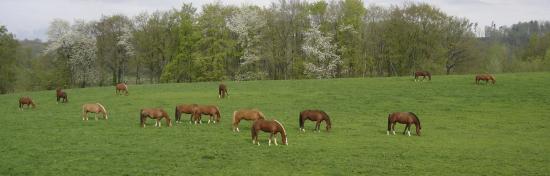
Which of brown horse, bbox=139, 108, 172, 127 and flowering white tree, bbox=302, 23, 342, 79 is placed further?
flowering white tree, bbox=302, 23, 342, 79

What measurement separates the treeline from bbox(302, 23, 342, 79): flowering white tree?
13 cm

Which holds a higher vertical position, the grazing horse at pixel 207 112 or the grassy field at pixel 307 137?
the grazing horse at pixel 207 112

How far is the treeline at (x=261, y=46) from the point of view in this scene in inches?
2544

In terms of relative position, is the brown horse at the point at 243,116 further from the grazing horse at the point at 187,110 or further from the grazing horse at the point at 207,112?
the grazing horse at the point at 187,110

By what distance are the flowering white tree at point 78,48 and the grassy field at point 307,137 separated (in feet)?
95.2

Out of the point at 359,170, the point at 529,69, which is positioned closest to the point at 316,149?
the point at 359,170

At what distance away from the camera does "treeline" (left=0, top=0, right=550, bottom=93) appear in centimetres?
6462

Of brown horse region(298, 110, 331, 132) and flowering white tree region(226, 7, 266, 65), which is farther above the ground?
flowering white tree region(226, 7, 266, 65)

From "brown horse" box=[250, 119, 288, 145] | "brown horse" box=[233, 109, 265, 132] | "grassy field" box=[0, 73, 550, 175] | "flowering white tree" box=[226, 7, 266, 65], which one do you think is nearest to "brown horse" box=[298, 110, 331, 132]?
"grassy field" box=[0, 73, 550, 175]

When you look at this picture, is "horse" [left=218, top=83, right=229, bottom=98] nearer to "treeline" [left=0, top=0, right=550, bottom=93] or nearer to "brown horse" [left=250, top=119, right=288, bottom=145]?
"brown horse" [left=250, top=119, right=288, bottom=145]

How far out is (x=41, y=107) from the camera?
37.3 meters

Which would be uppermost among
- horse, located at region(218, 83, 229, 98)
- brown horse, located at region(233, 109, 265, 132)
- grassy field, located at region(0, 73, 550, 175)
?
horse, located at region(218, 83, 229, 98)

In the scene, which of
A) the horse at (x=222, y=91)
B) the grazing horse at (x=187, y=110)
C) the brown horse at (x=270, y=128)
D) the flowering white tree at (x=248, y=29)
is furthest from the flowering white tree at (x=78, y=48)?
the brown horse at (x=270, y=128)

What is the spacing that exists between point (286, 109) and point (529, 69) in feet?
161
